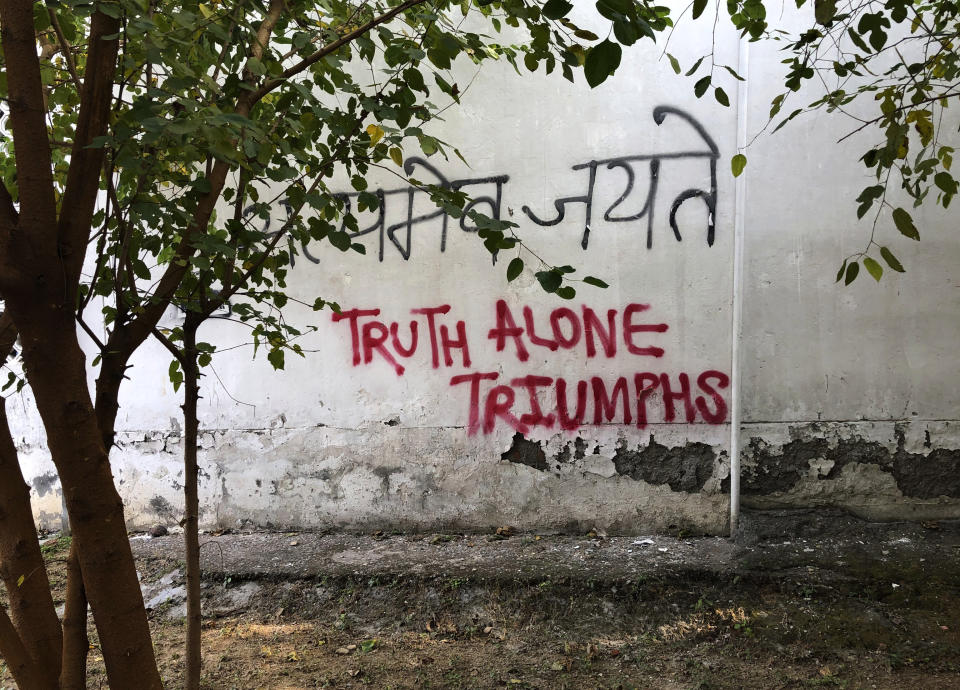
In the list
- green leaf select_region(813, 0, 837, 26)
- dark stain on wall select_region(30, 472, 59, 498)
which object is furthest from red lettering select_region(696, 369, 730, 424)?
dark stain on wall select_region(30, 472, 59, 498)

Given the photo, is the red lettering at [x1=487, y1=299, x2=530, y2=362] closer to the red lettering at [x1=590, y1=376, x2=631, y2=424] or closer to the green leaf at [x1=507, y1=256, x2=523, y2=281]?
the red lettering at [x1=590, y1=376, x2=631, y2=424]

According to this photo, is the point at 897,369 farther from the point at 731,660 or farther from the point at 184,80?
the point at 184,80

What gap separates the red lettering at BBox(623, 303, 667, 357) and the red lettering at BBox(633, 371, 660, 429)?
0.11 meters

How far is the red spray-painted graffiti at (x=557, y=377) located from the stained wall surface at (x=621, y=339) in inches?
0.4

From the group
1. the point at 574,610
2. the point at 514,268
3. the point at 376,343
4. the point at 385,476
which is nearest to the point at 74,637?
the point at 514,268

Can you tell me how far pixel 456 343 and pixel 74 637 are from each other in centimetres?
243

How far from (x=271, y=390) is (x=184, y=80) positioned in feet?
9.06

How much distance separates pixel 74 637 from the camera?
5.63 ft

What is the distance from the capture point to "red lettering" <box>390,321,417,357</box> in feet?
12.9

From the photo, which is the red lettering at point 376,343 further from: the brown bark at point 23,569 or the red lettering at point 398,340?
the brown bark at point 23,569

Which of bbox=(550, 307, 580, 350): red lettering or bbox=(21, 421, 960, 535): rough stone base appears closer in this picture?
bbox=(21, 421, 960, 535): rough stone base

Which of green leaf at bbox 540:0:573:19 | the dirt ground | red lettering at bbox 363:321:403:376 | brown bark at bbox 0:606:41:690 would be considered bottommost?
the dirt ground

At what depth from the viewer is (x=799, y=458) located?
3.70 metres

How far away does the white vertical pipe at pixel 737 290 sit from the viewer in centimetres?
355
